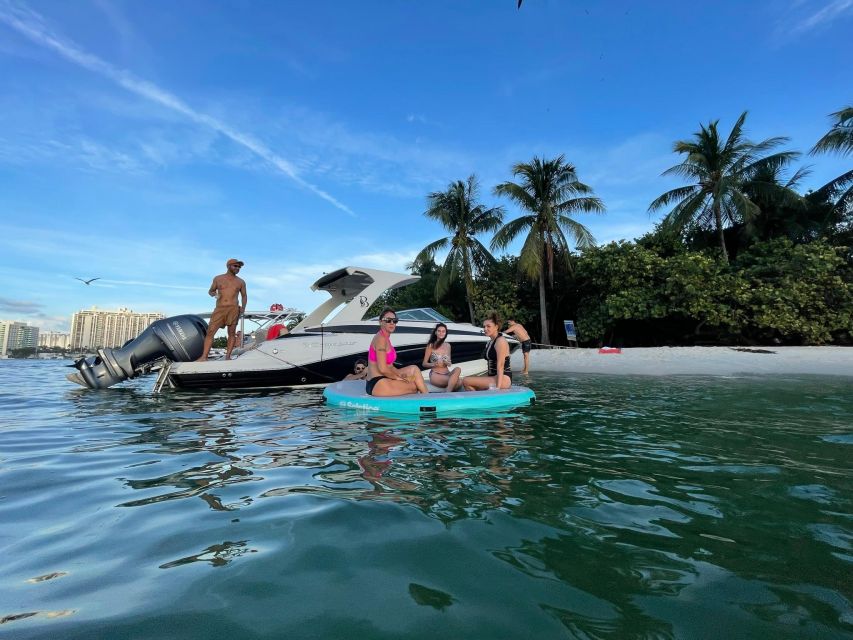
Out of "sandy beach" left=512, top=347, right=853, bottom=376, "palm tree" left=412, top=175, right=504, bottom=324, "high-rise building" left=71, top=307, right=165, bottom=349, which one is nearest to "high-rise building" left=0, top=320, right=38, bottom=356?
"high-rise building" left=71, top=307, right=165, bottom=349

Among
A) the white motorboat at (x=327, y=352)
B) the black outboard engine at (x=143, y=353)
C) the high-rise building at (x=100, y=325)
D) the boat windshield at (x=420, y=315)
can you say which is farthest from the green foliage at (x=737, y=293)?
the high-rise building at (x=100, y=325)

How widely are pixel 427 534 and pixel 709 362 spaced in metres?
17.6

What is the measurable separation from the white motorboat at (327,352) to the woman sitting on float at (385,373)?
10.9 feet

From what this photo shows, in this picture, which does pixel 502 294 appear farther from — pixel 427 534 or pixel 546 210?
pixel 427 534

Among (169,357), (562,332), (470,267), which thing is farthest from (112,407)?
(562,332)

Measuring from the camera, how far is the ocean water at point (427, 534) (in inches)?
67.5

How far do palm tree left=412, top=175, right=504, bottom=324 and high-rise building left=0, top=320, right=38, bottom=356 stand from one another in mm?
87568

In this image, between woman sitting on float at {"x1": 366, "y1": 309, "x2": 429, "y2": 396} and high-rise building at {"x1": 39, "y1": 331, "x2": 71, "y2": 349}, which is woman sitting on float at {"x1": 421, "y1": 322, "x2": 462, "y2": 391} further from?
high-rise building at {"x1": 39, "y1": 331, "x2": 71, "y2": 349}

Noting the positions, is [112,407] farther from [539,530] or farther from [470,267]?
[470,267]

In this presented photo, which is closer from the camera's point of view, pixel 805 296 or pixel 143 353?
pixel 143 353

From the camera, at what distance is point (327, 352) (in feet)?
33.3

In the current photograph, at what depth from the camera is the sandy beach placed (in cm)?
1522

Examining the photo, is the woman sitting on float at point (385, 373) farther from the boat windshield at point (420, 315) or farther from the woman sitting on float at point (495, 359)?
the boat windshield at point (420, 315)

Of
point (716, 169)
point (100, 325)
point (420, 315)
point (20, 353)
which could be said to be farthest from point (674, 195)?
point (20, 353)
